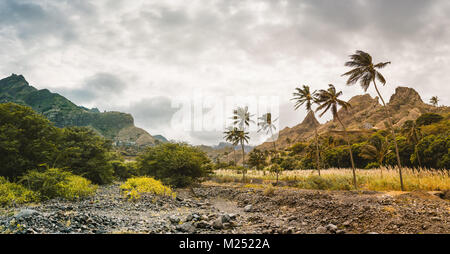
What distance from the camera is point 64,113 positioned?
523ft

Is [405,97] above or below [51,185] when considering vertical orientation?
above

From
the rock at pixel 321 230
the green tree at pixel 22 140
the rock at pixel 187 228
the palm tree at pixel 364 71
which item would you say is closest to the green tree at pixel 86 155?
the green tree at pixel 22 140

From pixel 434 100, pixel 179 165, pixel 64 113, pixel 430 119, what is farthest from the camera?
pixel 64 113

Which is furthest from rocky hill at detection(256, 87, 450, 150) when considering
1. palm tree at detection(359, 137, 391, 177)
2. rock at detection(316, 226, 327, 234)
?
rock at detection(316, 226, 327, 234)

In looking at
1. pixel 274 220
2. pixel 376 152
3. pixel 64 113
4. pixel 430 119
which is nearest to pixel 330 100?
pixel 376 152

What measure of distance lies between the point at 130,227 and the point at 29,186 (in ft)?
25.0

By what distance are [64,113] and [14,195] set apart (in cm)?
18425

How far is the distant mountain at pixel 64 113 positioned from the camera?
154375 millimetres

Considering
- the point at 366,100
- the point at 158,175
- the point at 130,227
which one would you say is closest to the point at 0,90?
the point at 158,175

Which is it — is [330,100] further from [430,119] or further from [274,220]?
[430,119]

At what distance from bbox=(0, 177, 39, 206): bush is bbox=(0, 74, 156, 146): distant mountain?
468 feet

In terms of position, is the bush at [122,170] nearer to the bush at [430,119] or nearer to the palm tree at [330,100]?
the palm tree at [330,100]

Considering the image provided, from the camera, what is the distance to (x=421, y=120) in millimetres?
47125
